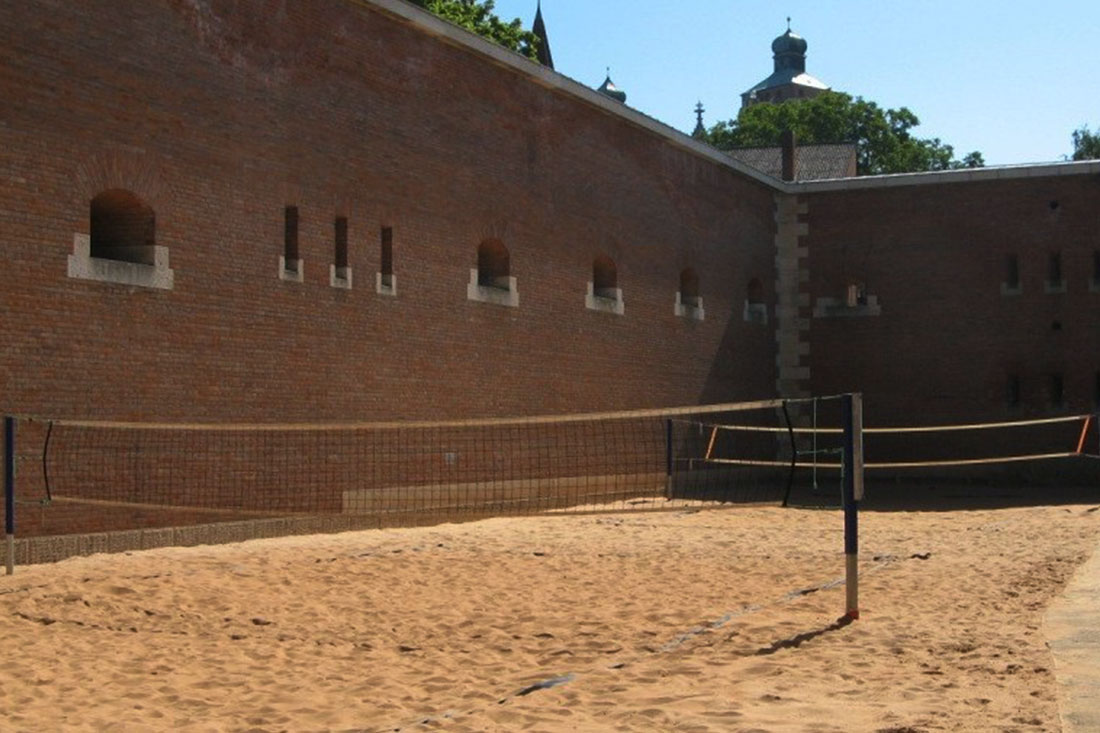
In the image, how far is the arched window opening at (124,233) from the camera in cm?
1384

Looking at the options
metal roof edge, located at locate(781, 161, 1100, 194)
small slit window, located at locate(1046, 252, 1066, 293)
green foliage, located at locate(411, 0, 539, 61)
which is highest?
green foliage, located at locate(411, 0, 539, 61)

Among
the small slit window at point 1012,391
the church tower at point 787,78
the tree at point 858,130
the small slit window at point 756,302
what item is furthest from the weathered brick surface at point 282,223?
the church tower at point 787,78

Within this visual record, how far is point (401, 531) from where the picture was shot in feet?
51.5

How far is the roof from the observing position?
58406mm

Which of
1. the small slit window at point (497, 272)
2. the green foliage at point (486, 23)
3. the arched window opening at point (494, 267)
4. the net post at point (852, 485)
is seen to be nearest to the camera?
the net post at point (852, 485)

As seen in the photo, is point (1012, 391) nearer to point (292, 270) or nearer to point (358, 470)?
point (358, 470)

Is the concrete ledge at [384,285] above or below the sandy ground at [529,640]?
above

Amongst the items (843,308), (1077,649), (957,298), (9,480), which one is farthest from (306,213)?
(957,298)

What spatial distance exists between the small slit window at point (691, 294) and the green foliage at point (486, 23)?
12102mm

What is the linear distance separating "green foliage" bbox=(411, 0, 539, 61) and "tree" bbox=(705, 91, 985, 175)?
1280 inches

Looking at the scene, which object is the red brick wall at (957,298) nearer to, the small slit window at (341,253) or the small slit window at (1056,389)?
the small slit window at (1056,389)

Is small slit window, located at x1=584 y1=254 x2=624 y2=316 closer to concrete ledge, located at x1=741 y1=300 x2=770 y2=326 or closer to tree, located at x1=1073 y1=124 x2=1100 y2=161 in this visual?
concrete ledge, located at x1=741 y1=300 x2=770 y2=326

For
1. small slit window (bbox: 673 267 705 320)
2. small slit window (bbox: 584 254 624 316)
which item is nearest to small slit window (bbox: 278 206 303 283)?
small slit window (bbox: 584 254 624 316)

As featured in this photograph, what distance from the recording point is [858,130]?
70.1 m
